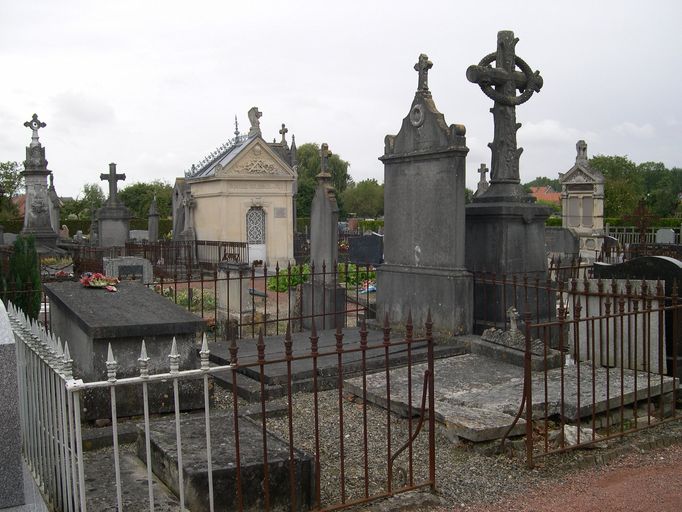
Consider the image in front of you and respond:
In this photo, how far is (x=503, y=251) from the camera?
8617 millimetres

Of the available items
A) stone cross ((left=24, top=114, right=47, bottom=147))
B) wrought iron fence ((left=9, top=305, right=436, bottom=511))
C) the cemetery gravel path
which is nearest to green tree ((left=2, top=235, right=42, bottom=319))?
wrought iron fence ((left=9, top=305, right=436, bottom=511))

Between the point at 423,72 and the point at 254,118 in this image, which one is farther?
the point at 254,118

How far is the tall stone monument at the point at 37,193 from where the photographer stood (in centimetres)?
2319

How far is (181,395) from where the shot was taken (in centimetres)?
600

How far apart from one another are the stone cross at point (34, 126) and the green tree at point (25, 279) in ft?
55.7

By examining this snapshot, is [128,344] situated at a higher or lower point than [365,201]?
lower

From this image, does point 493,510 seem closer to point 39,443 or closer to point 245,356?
point 39,443

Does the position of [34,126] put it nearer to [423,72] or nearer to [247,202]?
[247,202]

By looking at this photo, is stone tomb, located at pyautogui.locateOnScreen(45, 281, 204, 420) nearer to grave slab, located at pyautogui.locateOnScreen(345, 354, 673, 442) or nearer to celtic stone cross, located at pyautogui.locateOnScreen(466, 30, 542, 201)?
grave slab, located at pyautogui.locateOnScreen(345, 354, 673, 442)

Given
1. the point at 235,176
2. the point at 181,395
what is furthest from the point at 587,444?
the point at 235,176

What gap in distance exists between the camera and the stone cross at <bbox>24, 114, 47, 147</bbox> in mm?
23969

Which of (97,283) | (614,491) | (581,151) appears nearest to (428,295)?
(97,283)

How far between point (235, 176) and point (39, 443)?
1889 cm

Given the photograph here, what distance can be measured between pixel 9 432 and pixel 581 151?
23553mm
